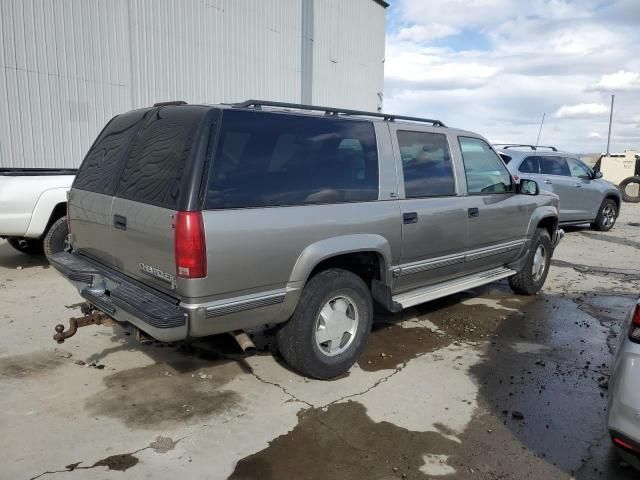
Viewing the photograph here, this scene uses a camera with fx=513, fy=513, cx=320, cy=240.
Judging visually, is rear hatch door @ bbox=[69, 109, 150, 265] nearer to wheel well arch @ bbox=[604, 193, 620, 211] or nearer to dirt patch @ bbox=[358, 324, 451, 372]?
dirt patch @ bbox=[358, 324, 451, 372]

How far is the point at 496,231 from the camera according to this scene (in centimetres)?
531

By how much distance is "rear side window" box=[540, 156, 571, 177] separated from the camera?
10984 millimetres

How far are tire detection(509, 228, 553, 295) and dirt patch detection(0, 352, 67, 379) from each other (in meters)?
4.89

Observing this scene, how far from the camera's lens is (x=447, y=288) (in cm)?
479

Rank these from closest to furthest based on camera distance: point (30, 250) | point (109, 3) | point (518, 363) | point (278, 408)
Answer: point (278, 408) < point (518, 363) < point (30, 250) < point (109, 3)

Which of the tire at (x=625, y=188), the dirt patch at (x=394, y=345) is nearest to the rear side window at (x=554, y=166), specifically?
the dirt patch at (x=394, y=345)

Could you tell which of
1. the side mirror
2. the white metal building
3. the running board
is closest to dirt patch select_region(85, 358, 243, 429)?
the running board

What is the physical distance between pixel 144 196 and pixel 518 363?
3.29 meters

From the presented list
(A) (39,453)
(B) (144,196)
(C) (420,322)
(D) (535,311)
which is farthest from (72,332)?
(D) (535,311)

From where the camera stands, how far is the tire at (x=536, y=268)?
610 centimetres

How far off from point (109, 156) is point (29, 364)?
1.77m

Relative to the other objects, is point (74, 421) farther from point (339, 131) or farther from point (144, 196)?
point (339, 131)

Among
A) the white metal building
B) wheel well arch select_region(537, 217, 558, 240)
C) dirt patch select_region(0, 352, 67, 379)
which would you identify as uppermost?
the white metal building

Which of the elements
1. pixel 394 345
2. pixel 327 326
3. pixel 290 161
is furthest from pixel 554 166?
pixel 290 161
